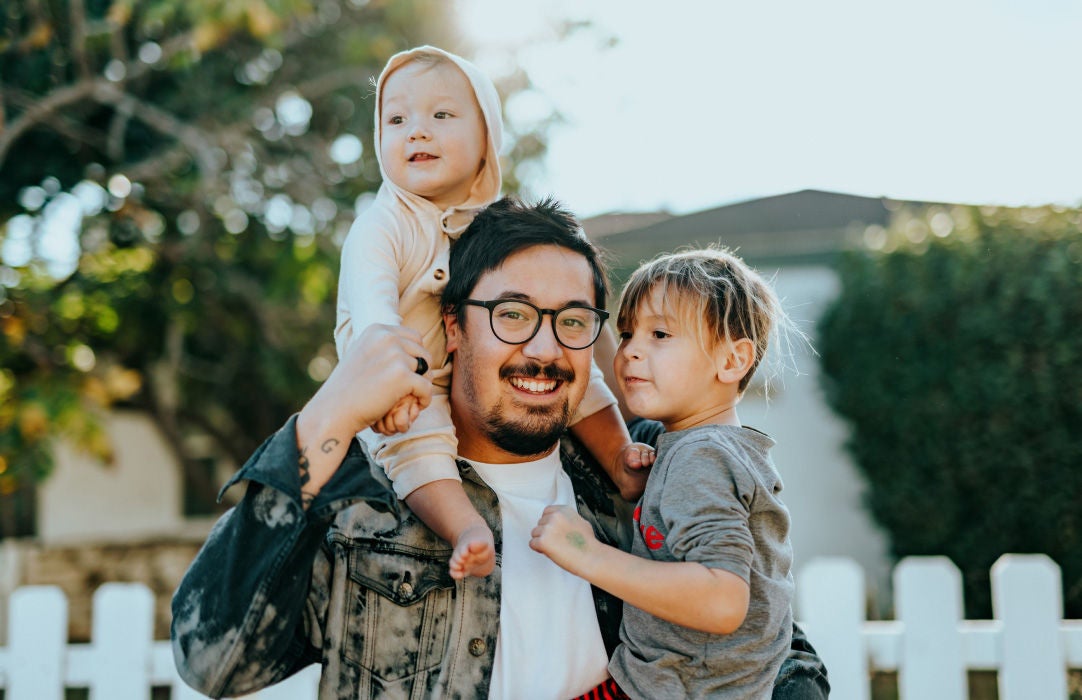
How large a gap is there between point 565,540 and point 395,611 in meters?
0.46

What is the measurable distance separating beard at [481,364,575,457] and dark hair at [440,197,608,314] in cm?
24

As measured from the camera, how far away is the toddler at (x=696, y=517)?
5.79 ft

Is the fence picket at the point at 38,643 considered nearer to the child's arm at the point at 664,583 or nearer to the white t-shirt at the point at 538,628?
the white t-shirt at the point at 538,628

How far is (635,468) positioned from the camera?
225cm

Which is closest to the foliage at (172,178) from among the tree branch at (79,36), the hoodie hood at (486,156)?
the tree branch at (79,36)

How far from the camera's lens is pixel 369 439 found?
7.49ft

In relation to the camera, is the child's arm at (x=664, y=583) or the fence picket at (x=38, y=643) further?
the fence picket at (x=38, y=643)

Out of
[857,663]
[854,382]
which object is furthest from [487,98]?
[854,382]

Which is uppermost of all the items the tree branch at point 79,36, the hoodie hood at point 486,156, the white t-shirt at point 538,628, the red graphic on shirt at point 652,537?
the tree branch at point 79,36

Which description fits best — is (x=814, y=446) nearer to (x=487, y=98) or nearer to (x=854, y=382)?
(x=854, y=382)

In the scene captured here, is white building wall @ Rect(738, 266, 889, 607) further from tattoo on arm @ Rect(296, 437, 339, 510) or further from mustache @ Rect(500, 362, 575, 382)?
tattoo on arm @ Rect(296, 437, 339, 510)

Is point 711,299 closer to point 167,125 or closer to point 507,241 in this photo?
point 507,241

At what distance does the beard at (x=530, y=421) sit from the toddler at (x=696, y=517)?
16 centimetres

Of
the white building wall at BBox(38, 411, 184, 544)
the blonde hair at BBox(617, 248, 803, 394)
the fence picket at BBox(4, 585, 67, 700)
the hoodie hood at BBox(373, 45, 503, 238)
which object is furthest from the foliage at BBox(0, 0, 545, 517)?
the blonde hair at BBox(617, 248, 803, 394)
